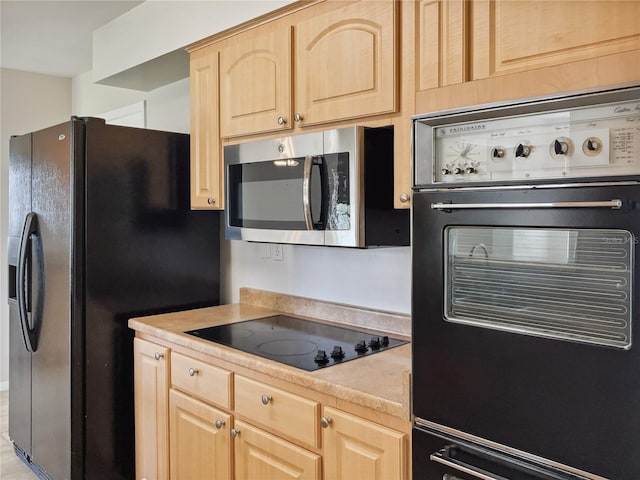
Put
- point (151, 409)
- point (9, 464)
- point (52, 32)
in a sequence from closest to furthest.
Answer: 1. point (151, 409)
2. point (9, 464)
3. point (52, 32)

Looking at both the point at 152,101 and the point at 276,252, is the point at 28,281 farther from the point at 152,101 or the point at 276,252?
the point at 152,101

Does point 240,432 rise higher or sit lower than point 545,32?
lower

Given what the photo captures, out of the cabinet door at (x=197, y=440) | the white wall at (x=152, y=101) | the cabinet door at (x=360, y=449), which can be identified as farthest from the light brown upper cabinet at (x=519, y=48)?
the white wall at (x=152, y=101)

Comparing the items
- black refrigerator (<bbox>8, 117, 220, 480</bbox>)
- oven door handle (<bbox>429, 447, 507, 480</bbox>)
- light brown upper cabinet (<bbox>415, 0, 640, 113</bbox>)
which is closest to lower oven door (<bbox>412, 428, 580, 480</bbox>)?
oven door handle (<bbox>429, 447, 507, 480</bbox>)

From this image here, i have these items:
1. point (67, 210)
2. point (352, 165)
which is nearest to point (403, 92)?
point (352, 165)

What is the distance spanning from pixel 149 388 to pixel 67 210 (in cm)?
87

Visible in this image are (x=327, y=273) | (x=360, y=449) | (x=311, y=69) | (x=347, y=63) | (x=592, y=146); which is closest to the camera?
(x=592, y=146)

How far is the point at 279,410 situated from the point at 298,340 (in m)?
0.41

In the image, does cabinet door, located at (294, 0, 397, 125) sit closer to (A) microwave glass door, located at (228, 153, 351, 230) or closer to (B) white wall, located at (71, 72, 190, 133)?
(A) microwave glass door, located at (228, 153, 351, 230)

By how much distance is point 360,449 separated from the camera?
1506 millimetres

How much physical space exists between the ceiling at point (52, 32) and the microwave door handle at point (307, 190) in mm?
1575

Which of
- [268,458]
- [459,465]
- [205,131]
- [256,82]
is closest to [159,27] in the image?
[205,131]

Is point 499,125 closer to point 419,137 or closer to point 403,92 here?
point 419,137

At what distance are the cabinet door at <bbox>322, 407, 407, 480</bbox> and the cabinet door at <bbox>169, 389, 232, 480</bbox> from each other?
50 cm
